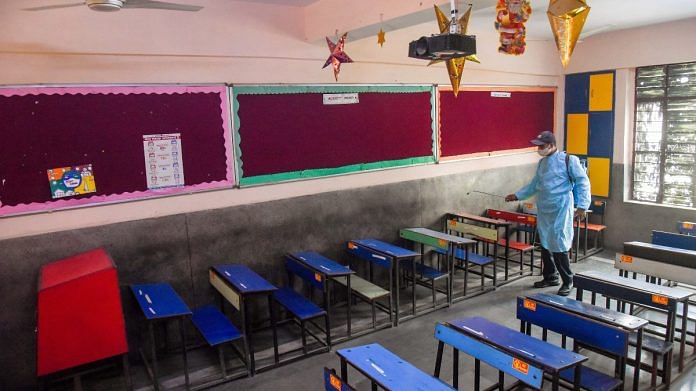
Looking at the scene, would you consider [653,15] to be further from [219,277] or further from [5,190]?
[5,190]

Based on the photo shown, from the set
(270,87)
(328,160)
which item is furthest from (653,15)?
(270,87)

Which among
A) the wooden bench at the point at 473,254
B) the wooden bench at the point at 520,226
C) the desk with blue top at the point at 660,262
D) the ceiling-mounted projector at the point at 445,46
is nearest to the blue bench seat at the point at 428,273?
the wooden bench at the point at 473,254

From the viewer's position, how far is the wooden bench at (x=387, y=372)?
90.7 inches

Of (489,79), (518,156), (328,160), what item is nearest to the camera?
(328,160)

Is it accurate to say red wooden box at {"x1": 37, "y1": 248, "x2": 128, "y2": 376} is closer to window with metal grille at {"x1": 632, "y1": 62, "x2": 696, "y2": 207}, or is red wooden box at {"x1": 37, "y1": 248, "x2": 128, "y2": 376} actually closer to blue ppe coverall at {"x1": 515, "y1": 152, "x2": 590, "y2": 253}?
blue ppe coverall at {"x1": 515, "y1": 152, "x2": 590, "y2": 253}

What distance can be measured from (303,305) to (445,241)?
1.54m

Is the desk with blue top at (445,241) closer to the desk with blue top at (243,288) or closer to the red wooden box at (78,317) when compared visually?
the desk with blue top at (243,288)

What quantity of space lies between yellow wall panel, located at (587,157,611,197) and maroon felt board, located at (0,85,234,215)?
17.2 feet

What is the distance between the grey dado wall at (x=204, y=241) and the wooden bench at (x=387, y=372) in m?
1.92

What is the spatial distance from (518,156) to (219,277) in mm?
4673

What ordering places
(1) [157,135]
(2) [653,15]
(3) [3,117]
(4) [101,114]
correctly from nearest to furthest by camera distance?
(3) [3,117] < (4) [101,114] < (1) [157,135] < (2) [653,15]

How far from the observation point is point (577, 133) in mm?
6930

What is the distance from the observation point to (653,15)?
5.36 m

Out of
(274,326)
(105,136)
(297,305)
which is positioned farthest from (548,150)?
(105,136)
